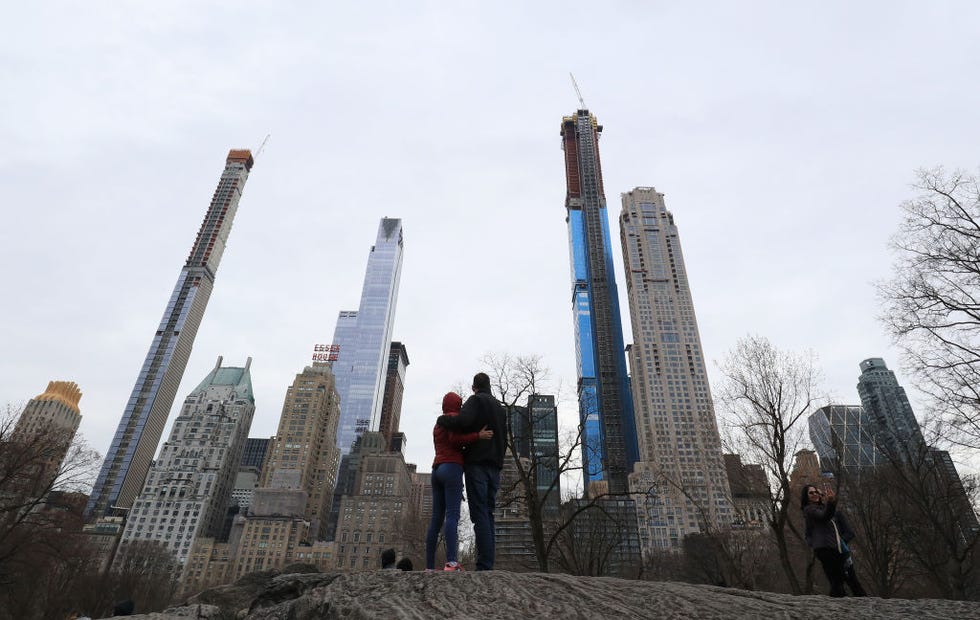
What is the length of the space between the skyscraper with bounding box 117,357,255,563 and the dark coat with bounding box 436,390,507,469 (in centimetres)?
13801

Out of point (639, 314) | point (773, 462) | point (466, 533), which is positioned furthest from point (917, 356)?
point (639, 314)

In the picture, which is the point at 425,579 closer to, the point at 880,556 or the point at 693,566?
the point at 880,556

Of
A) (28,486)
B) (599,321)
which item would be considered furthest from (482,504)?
(599,321)

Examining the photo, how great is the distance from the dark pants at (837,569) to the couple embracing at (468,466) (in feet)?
16.0

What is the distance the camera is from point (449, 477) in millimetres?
6160

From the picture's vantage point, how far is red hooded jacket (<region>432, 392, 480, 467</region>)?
623cm

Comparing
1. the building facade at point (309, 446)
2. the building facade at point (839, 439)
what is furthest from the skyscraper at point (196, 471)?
the building facade at point (839, 439)

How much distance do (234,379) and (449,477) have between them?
604 ft

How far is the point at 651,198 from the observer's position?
169000 millimetres

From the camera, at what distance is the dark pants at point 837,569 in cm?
712

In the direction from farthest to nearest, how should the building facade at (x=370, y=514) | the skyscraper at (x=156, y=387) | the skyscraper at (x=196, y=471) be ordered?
the skyscraper at (x=156, y=387)
the skyscraper at (x=196, y=471)
the building facade at (x=370, y=514)

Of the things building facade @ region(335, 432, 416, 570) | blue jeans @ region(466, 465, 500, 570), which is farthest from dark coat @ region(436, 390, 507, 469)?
building facade @ region(335, 432, 416, 570)

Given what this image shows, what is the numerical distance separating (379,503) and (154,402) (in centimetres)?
10178

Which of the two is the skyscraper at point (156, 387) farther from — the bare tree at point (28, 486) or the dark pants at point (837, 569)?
the dark pants at point (837, 569)
